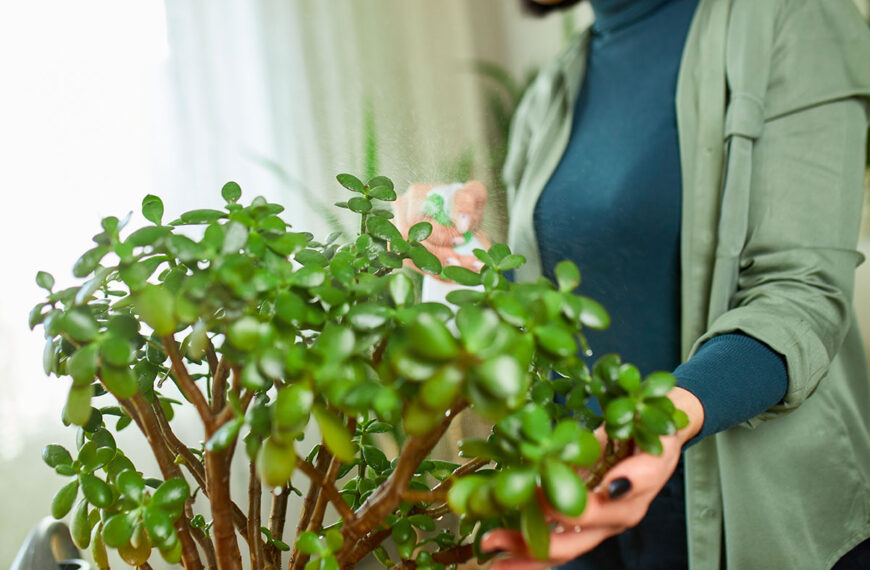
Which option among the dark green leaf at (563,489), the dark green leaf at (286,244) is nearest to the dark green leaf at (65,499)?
the dark green leaf at (286,244)

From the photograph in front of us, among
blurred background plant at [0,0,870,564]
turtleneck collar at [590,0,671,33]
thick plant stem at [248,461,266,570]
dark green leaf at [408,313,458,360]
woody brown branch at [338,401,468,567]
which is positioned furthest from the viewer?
turtleneck collar at [590,0,671,33]

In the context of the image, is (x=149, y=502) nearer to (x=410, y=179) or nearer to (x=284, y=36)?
(x=410, y=179)

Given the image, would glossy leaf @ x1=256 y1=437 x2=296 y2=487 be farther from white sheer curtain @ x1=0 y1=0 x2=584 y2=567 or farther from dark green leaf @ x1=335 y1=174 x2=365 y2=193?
white sheer curtain @ x1=0 y1=0 x2=584 y2=567

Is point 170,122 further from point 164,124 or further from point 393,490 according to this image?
point 393,490

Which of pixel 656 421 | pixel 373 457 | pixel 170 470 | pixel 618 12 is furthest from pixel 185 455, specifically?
pixel 618 12

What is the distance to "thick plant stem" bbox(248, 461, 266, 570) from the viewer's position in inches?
20.2

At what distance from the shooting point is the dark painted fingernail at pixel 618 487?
43 cm

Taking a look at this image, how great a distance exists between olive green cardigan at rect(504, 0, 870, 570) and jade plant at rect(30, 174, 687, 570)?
41 centimetres

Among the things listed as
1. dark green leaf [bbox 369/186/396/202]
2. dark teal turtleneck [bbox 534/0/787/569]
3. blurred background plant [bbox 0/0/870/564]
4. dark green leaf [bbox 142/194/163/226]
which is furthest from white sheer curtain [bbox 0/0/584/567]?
dark green leaf [bbox 142/194/163/226]

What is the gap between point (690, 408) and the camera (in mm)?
603

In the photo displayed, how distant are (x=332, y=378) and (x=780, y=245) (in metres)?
0.68

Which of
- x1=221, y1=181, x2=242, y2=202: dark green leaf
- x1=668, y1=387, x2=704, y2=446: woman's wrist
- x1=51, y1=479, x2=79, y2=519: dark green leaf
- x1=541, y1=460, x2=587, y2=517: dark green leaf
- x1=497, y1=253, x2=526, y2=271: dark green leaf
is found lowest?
A: x1=668, y1=387, x2=704, y2=446: woman's wrist

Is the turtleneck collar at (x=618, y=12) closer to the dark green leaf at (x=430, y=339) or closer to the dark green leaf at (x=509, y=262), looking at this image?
the dark green leaf at (x=509, y=262)

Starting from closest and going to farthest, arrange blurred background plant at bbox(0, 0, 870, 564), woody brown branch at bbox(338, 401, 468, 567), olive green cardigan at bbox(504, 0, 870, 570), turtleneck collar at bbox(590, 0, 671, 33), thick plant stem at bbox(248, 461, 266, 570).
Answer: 1. woody brown branch at bbox(338, 401, 468, 567)
2. thick plant stem at bbox(248, 461, 266, 570)
3. olive green cardigan at bbox(504, 0, 870, 570)
4. blurred background plant at bbox(0, 0, 870, 564)
5. turtleneck collar at bbox(590, 0, 671, 33)
